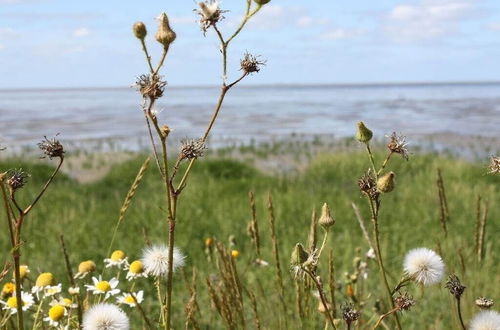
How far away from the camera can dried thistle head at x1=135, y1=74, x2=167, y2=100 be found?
38.6 inches

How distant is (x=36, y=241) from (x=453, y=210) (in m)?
4.12

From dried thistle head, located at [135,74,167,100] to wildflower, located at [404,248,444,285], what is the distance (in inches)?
32.0

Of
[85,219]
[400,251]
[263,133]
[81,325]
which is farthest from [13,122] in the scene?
[81,325]

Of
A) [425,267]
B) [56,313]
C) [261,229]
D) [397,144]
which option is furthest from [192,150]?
[261,229]

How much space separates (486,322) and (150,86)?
0.94 meters

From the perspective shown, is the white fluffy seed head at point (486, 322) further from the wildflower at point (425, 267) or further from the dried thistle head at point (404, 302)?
the dried thistle head at point (404, 302)

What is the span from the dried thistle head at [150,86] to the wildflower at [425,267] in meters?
0.81

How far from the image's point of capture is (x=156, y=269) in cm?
158

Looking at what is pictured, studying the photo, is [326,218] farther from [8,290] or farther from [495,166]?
[8,290]

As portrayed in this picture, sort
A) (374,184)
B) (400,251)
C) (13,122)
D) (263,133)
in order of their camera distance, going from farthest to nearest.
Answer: (13,122) < (263,133) < (400,251) < (374,184)

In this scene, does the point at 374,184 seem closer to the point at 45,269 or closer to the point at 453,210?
the point at 45,269

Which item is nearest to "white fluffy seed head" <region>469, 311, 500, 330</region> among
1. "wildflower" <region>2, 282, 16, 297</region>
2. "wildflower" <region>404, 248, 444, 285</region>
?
"wildflower" <region>404, 248, 444, 285</region>

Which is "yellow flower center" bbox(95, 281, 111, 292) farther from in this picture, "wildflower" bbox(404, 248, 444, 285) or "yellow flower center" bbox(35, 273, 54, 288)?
"wildflower" bbox(404, 248, 444, 285)

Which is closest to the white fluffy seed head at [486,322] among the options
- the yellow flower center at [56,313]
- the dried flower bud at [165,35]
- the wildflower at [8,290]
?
the dried flower bud at [165,35]
